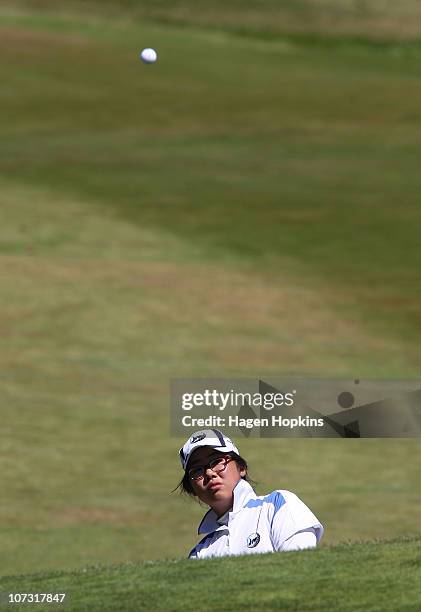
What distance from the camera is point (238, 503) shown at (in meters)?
6.59

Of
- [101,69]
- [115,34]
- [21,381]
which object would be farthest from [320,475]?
[115,34]

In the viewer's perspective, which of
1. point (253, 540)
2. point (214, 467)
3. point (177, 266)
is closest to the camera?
point (214, 467)

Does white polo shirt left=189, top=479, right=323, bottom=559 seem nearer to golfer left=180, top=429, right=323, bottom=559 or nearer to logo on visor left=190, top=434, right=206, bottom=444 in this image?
golfer left=180, top=429, right=323, bottom=559

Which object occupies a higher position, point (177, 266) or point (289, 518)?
point (177, 266)

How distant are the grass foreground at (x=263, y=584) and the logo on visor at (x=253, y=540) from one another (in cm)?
6

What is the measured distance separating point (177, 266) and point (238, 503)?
58.3 ft

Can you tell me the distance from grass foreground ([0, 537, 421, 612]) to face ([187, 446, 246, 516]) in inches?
11.1

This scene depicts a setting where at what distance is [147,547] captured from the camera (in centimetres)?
1429

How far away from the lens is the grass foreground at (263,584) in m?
6.21

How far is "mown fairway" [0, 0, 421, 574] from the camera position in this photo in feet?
52.5

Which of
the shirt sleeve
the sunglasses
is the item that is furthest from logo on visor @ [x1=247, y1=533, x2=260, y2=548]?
the sunglasses

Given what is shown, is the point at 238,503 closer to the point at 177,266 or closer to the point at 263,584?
the point at 263,584

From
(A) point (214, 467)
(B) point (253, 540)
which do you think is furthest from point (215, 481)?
(B) point (253, 540)

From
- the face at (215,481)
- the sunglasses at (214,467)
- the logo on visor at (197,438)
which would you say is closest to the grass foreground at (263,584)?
the face at (215,481)
